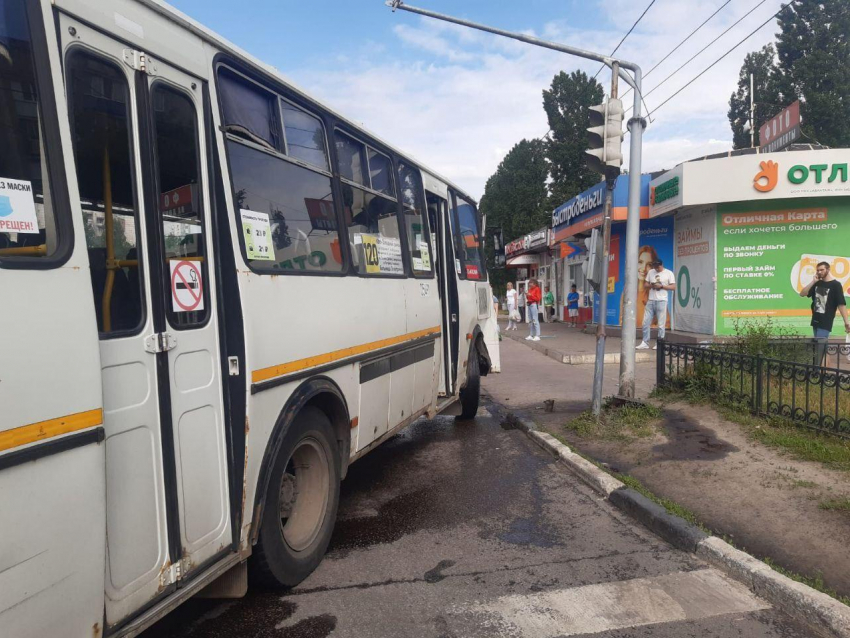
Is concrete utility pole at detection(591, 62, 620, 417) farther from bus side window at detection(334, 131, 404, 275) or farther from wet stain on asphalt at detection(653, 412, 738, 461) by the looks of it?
bus side window at detection(334, 131, 404, 275)

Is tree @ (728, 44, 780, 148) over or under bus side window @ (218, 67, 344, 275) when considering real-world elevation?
over

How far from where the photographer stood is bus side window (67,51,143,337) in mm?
2467

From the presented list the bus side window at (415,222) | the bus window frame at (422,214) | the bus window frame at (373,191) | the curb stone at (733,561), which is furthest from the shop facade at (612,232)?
the curb stone at (733,561)

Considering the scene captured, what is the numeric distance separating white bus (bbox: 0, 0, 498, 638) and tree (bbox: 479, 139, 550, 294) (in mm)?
37954

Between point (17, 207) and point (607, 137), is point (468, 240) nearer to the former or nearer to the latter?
point (607, 137)

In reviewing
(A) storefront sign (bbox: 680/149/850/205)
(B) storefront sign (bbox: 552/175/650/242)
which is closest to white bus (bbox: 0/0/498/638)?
(B) storefront sign (bbox: 552/175/650/242)

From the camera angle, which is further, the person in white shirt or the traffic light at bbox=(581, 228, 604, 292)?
the person in white shirt

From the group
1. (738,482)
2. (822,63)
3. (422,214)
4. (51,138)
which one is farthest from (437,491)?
(822,63)

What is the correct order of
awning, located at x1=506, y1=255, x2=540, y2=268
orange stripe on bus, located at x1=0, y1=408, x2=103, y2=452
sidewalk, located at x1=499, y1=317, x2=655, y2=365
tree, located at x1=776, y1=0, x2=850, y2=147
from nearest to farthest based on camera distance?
orange stripe on bus, located at x1=0, y1=408, x2=103, y2=452 → sidewalk, located at x1=499, y1=317, x2=655, y2=365 → tree, located at x1=776, y1=0, x2=850, y2=147 → awning, located at x1=506, y1=255, x2=540, y2=268

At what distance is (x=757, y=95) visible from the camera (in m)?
44.7

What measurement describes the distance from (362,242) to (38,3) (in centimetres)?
296

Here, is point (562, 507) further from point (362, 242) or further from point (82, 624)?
point (82, 624)

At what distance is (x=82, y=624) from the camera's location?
88.2 inches

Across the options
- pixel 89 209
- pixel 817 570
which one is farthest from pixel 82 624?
pixel 817 570
